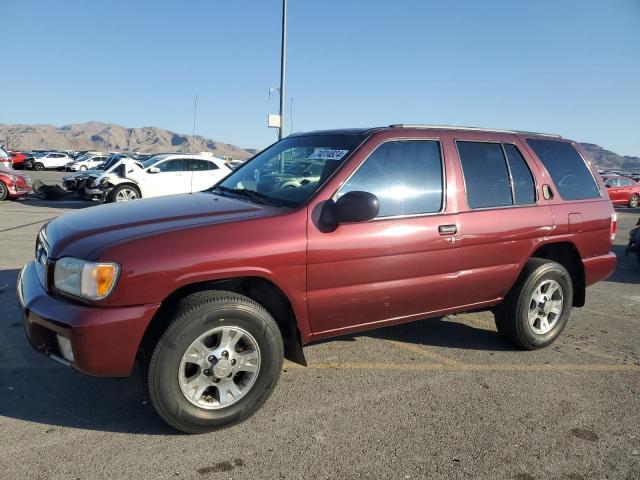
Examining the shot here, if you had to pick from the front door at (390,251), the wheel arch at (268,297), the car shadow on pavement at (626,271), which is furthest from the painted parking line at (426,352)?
the car shadow on pavement at (626,271)

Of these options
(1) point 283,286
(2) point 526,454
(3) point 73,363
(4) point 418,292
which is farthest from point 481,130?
(3) point 73,363

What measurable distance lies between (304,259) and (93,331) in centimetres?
124

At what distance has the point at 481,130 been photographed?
423cm

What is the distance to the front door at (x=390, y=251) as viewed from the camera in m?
3.24

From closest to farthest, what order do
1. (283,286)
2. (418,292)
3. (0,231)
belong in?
(283,286)
(418,292)
(0,231)

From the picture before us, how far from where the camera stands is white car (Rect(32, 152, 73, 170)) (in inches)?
1785

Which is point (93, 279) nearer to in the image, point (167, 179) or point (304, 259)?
point (304, 259)

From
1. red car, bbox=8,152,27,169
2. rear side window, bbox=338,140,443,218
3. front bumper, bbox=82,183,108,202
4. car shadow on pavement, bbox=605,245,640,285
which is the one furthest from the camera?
red car, bbox=8,152,27,169

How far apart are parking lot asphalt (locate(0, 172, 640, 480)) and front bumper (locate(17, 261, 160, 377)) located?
48 centimetres

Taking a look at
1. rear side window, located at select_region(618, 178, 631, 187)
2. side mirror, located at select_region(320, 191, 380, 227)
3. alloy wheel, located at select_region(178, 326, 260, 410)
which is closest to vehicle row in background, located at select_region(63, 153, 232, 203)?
side mirror, located at select_region(320, 191, 380, 227)

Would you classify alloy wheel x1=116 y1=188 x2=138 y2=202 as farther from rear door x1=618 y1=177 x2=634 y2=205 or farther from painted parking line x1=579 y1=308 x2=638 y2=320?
rear door x1=618 y1=177 x2=634 y2=205

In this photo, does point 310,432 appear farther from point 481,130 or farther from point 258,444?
point 481,130

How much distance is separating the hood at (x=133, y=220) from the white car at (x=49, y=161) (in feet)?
158

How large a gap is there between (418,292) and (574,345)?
6.62ft
